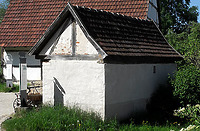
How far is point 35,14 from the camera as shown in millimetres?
18922

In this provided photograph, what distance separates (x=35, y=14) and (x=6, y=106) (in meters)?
7.37

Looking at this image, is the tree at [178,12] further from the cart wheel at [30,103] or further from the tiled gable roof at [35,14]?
the cart wheel at [30,103]

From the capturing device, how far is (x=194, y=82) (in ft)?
37.9

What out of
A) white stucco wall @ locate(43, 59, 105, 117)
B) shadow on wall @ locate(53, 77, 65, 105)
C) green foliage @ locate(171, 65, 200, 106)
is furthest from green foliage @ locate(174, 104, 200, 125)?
shadow on wall @ locate(53, 77, 65, 105)

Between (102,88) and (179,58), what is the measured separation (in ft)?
18.6

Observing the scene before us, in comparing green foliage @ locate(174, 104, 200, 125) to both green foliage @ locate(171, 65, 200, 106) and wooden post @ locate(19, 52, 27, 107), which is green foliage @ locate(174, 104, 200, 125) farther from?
wooden post @ locate(19, 52, 27, 107)

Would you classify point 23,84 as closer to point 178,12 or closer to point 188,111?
point 188,111

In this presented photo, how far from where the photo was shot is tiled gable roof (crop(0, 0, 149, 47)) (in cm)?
1747

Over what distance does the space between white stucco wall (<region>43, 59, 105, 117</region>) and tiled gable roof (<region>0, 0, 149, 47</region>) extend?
696 cm

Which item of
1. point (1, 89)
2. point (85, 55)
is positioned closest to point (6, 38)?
point (1, 89)

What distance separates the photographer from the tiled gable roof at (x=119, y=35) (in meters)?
10.3

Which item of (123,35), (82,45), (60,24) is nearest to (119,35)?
(123,35)

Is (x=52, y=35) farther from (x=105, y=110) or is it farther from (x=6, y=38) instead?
(x=6, y=38)

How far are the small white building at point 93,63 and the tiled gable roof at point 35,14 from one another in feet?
18.4
